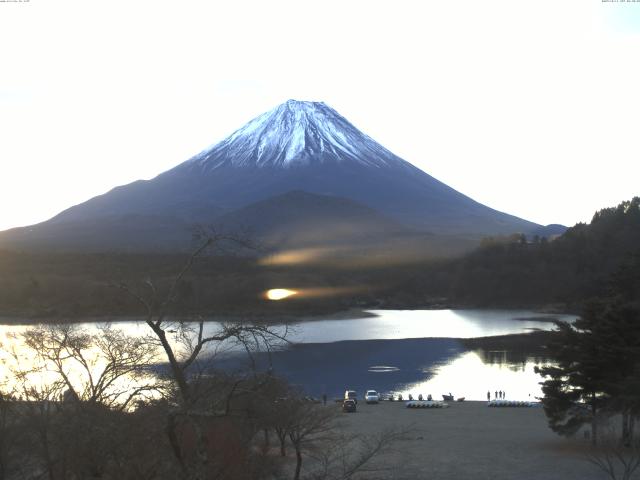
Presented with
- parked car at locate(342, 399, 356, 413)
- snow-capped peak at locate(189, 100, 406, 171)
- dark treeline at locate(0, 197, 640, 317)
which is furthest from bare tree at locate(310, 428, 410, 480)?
snow-capped peak at locate(189, 100, 406, 171)

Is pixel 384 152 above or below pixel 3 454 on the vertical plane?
above

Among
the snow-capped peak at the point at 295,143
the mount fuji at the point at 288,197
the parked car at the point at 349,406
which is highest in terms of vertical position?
the snow-capped peak at the point at 295,143

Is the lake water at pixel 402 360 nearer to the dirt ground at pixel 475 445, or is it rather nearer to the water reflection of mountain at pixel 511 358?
the water reflection of mountain at pixel 511 358

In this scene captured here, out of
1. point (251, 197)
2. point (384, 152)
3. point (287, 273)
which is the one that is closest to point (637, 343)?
point (287, 273)

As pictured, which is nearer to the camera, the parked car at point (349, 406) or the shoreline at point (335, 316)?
the parked car at point (349, 406)

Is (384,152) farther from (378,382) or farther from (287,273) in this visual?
(378,382)

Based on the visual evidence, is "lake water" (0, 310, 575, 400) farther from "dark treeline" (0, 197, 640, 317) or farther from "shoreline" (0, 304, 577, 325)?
"dark treeline" (0, 197, 640, 317)

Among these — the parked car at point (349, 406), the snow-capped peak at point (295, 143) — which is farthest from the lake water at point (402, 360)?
the snow-capped peak at point (295, 143)
